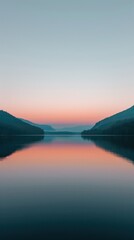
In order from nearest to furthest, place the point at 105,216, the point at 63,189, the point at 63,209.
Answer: the point at 105,216
the point at 63,209
the point at 63,189

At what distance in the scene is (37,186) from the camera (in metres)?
32.3

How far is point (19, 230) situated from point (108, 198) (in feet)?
39.7

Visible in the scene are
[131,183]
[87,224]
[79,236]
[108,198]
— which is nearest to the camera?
[79,236]

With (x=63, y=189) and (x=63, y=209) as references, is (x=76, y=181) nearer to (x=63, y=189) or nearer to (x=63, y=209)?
(x=63, y=189)

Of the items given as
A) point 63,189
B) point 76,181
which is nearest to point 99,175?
point 76,181

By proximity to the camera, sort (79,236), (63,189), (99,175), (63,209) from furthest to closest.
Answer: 1. (99,175)
2. (63,189)
3. (63,209)
4. (79,236)

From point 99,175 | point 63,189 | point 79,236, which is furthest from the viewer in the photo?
point 99,175

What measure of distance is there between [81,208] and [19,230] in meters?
7.13

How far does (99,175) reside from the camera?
41.0 meters

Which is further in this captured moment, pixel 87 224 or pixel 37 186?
pixel 37 186

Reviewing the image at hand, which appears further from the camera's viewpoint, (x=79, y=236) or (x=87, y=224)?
(x=87, y=224)

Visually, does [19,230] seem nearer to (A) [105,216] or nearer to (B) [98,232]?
(B) [98,232]

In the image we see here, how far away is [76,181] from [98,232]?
1857 cm

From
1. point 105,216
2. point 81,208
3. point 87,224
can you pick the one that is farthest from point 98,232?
point 81,208
